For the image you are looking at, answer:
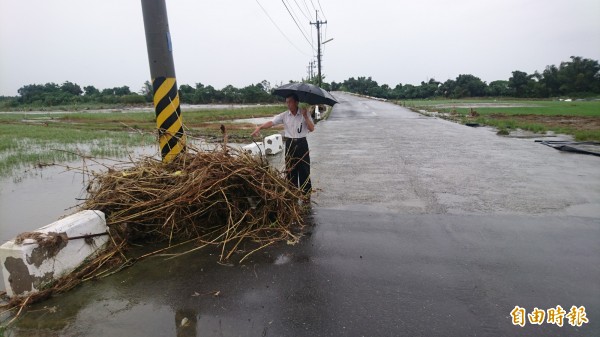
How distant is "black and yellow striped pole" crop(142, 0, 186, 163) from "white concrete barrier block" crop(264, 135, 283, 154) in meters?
3.80

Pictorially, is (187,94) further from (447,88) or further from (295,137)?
(295,137)

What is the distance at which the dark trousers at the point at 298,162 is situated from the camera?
5527 mm

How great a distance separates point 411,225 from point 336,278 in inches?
73.8

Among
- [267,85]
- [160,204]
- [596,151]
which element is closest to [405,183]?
[160,204]

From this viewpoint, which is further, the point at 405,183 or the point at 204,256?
the point at 405,183

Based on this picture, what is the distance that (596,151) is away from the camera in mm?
9938

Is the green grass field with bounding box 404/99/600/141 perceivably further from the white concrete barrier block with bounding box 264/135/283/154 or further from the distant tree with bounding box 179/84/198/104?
the distant tree with bounding box 179/84/198/104

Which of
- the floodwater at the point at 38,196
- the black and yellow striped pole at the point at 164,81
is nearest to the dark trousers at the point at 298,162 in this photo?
the floodwater at the point at 38,196

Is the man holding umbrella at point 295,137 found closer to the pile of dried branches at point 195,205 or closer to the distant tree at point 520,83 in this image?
the pile of dried branches at point 195,205

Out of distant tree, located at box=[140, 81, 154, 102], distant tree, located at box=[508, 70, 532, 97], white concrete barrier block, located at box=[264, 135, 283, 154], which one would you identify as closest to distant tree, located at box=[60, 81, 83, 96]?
distant tree, located at box=[140, 81, 154, 102]

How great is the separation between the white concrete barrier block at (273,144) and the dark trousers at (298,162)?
11.8 ft

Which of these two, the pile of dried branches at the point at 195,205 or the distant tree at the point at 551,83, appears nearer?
the pile of dried branches at the point at 195,205

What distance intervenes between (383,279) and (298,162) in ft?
8.37

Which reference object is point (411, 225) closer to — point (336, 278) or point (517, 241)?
point (517, 241)
